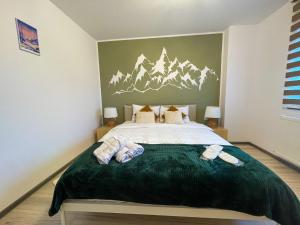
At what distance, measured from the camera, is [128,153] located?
1.48 meters

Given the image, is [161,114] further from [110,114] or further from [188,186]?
[188,186]

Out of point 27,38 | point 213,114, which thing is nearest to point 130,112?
point 213,114

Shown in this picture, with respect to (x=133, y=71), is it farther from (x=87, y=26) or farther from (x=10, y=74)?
(x=10, y=74)

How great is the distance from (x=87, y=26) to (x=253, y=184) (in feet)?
11.2

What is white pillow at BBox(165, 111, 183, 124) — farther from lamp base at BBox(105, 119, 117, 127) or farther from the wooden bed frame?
the wooden bed frame

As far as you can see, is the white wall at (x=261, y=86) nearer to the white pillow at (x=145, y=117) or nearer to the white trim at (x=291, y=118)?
the white trim at (x=291, y=118)

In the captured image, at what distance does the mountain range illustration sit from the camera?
11.2 feet

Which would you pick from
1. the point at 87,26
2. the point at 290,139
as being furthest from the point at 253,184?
the point at 87,26

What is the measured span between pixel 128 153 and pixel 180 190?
1.90ft

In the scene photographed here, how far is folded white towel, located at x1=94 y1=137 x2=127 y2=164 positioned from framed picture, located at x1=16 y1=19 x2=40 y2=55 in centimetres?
150

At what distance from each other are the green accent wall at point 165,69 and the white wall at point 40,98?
28.0 inches

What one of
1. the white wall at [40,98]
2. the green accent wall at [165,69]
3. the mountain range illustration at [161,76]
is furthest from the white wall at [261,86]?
the white wall at [40,98]

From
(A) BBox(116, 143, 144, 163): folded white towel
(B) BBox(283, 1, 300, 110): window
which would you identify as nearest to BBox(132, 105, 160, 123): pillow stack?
(A) BBox(116, 143, 144, 163): folded white towel

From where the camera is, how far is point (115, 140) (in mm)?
1542
